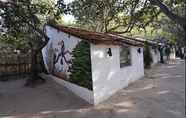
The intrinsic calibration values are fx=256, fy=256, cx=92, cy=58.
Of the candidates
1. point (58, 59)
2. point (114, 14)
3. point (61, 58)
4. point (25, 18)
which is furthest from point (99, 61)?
point (114, 14)

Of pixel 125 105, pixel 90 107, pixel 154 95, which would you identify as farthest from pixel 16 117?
pixel 154 95

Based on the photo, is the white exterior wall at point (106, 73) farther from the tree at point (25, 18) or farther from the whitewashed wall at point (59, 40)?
the tree at point (25, 18)

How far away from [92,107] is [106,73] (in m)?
2.02

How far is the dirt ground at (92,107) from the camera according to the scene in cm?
902

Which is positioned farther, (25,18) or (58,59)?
(58,59)

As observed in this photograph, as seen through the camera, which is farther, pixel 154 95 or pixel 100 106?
pixel 154 95

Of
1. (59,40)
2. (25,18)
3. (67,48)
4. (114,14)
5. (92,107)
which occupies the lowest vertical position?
(92,107)

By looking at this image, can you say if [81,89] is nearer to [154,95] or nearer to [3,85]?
[154,95]

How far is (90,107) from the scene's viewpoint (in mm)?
9836

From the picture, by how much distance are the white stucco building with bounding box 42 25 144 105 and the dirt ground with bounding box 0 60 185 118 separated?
0.38m

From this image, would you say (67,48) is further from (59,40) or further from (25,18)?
(25,18)

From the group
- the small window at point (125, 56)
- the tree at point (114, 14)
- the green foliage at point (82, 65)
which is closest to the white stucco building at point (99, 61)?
the small window at point (125, 56)

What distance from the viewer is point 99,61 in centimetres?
1073

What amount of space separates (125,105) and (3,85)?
805cm
